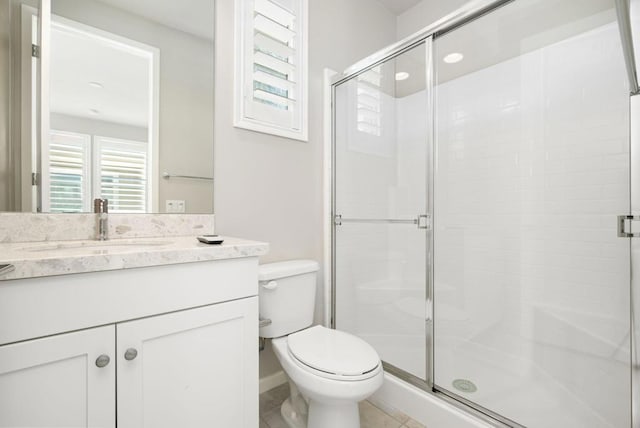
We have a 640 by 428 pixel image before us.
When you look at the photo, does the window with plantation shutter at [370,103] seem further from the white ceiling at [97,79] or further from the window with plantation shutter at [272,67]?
the white ceiling at [97,79]

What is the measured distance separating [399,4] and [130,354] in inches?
109

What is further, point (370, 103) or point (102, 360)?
point (370, 103)

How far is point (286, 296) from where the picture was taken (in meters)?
1.48

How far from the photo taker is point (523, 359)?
155 cm

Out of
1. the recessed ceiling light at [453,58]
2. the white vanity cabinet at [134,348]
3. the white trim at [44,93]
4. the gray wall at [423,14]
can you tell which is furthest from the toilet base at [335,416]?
the gray wall at [423,14]

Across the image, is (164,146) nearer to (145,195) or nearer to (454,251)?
(145,195)

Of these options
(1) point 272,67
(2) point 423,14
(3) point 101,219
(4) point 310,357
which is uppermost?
(2) point 423,14

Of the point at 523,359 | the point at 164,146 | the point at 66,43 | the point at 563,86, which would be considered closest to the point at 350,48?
the point at 563,86

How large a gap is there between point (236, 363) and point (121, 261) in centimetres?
53

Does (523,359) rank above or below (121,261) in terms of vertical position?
below

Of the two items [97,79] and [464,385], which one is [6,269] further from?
[464,385]

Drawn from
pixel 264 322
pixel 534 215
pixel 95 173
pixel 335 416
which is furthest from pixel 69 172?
pixel 534 215

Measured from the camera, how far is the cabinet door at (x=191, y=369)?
857mm

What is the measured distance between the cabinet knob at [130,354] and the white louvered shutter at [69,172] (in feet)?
2.20
